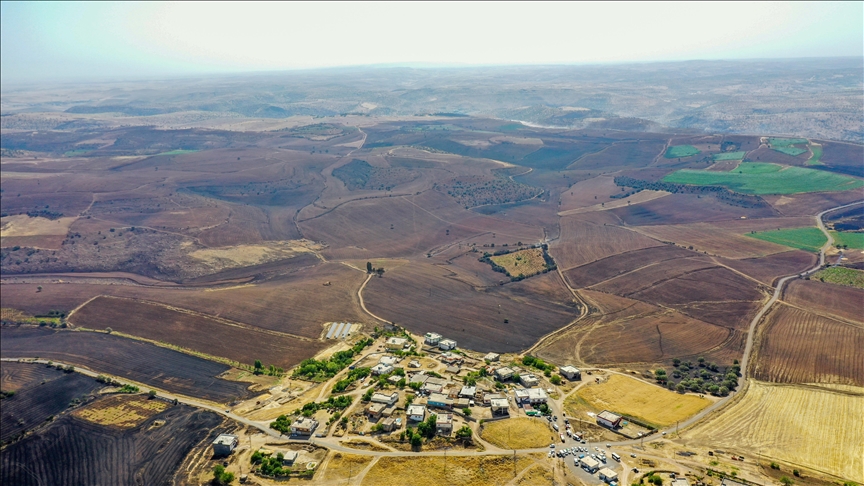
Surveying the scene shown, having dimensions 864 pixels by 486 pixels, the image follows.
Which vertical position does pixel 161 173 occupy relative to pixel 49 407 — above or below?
above

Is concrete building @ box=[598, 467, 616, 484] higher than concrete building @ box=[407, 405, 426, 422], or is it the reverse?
concrete building @ box=[407, 405, 426, 422]

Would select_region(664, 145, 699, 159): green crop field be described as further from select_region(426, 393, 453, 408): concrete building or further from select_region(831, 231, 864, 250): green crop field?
select_region(426, 393, 453, 408): concrete building

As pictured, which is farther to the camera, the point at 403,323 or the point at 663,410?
the point at 403,323

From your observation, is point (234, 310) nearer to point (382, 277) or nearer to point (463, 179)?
point (382, 277)

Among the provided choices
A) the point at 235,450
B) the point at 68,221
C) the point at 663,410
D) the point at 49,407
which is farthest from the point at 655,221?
the point at 68,221

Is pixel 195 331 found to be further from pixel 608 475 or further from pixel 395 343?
pixel 608 475

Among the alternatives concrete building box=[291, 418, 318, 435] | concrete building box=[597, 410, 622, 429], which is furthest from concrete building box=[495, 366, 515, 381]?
concrete building box=[291, 418, 318, 435]
